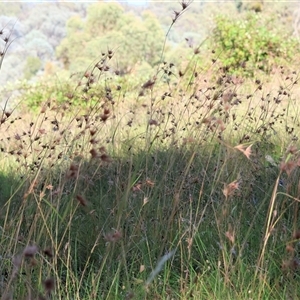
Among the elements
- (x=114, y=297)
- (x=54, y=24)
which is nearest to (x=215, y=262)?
(x=114, y=297)

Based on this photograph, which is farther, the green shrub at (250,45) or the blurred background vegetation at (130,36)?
the blurred background vegetation at (130,36)

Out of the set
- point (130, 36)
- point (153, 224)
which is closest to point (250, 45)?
point (153, 224)

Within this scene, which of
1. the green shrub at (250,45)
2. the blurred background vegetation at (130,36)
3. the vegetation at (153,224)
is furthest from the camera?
the blurred background vegetation at (130,36)

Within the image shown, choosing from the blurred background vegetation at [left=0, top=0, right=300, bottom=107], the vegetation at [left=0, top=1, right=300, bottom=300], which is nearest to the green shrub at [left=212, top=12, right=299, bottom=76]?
the blurred background vegetation at [left=0, top=0, right=300, bottom=107]

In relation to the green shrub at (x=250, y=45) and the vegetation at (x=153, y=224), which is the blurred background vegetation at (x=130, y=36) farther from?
the vegetation at (x=153, y=224)

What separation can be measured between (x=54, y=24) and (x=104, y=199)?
2990 inches

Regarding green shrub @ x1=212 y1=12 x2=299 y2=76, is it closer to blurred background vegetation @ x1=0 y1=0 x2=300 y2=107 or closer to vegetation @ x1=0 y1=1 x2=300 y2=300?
blurred background vegetation @ x1=0 y1=0 x2=300 y2=107

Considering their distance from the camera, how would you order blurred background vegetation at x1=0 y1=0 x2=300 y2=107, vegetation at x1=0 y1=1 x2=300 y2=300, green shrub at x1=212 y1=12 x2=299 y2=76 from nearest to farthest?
vegetation at x1=0 y1=1 x2=300 y2=300
green shrub at x1=212 y1=12 x2=299 y2=76
blurred background vegetation at x1=0 y1=0 x2=300 y2=107

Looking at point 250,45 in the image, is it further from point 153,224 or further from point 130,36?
point 130,36

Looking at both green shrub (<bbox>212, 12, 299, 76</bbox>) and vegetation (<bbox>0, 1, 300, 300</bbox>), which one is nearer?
vegetation (<bbox>0, 1, 300, 300</bbox>)

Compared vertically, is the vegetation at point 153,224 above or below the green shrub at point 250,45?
below

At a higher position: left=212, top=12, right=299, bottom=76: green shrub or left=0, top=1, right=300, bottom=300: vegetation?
left=212, top=12, right=299, bottom=76: green shrub

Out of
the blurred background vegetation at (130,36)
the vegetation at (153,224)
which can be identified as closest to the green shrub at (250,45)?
the blurred background vegetation at (130,36)

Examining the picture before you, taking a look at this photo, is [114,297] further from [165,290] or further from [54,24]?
[54,24]
